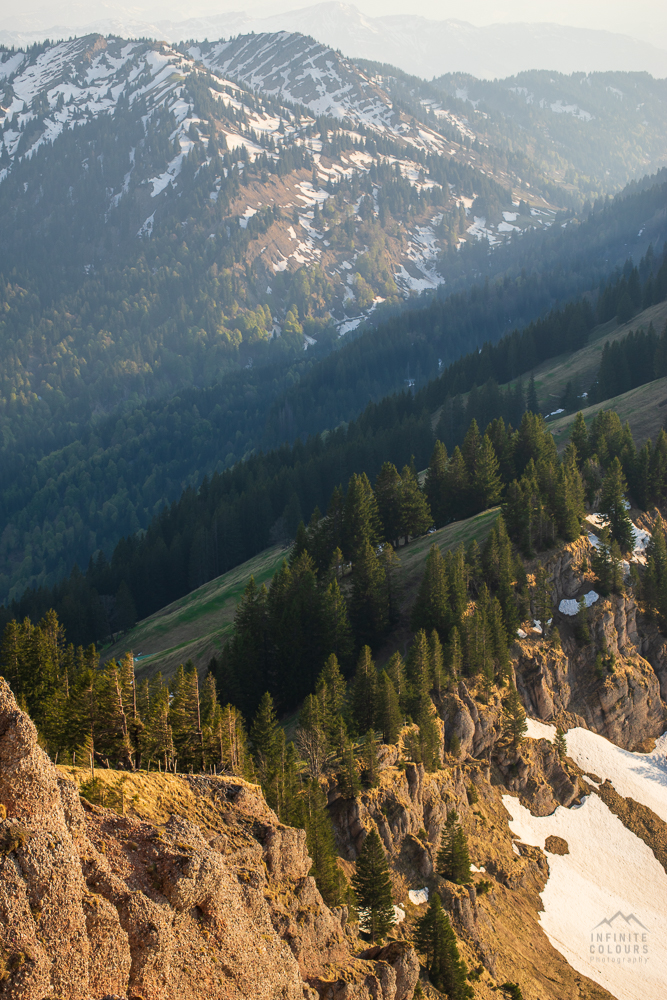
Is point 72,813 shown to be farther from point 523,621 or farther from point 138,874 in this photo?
point 523,621

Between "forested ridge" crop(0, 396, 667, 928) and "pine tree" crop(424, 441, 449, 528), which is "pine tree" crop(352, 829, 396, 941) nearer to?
"forested ridge" crop(0, 396, 667, 928)

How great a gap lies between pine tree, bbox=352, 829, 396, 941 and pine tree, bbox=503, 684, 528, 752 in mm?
27127

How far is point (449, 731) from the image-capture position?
71.1 meters

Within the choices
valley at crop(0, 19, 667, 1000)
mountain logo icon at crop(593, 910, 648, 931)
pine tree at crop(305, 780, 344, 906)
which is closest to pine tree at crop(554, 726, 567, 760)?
valley at crop(0, 19, 667, 1000)

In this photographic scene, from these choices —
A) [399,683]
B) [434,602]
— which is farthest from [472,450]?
[399,683]

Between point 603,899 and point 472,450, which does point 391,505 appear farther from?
point 603,899

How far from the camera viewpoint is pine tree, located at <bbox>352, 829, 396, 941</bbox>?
48.6 metres

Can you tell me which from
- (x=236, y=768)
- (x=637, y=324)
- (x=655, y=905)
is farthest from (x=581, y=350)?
(x=236, y=768)

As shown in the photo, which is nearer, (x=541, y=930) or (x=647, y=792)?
(x=541, y=930)

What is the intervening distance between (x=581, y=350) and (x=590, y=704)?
12295cm

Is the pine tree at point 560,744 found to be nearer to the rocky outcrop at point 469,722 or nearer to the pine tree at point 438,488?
the rocky outcrop at point 469,722

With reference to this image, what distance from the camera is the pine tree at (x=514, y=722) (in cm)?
7519

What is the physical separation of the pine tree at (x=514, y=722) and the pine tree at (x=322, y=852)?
28.8 meters

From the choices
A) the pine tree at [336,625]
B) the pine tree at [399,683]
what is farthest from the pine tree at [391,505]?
→ the pine tree at [399,683]
